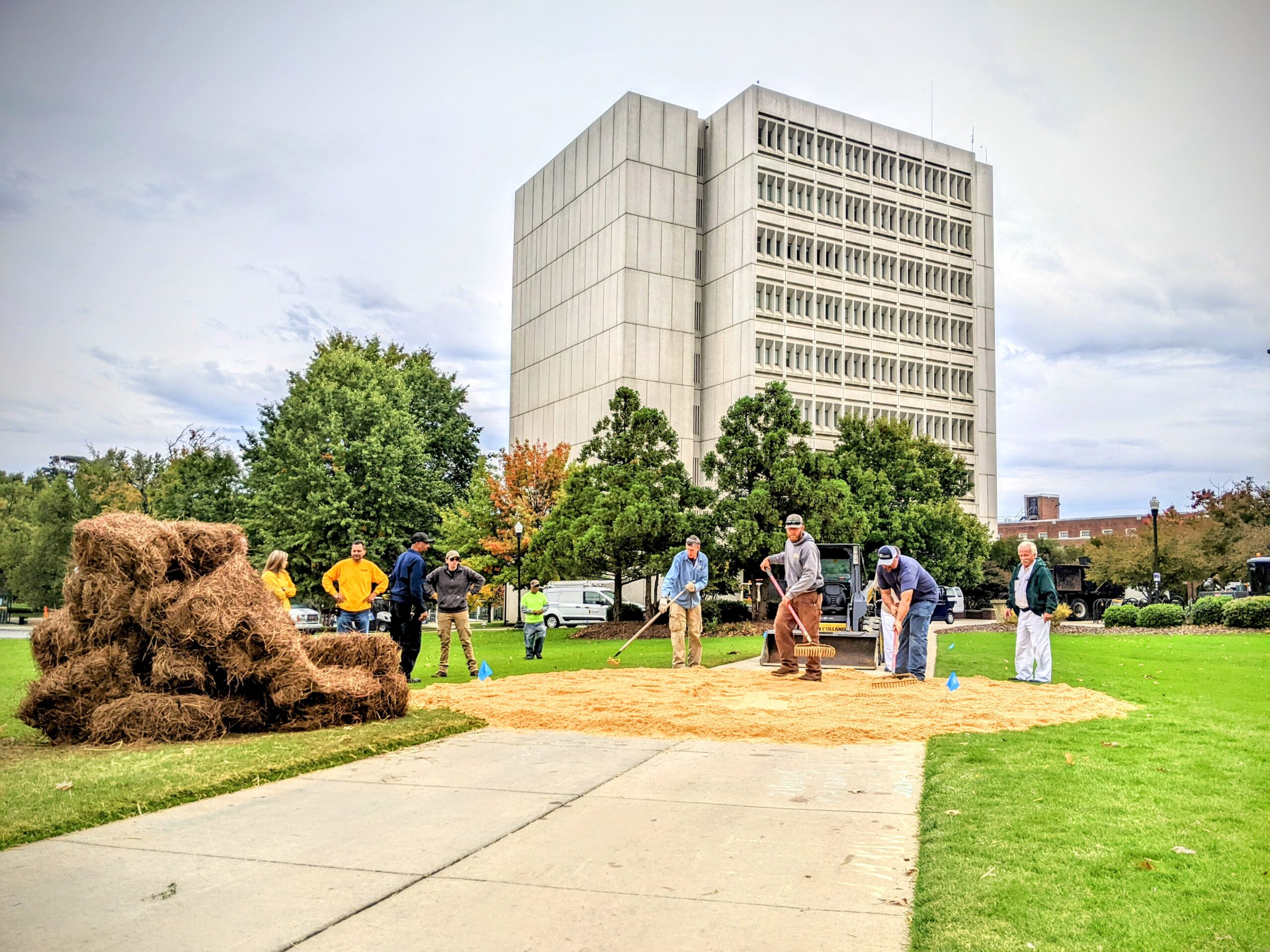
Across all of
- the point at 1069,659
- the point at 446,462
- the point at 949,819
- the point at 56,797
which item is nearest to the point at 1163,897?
the point at 949,819

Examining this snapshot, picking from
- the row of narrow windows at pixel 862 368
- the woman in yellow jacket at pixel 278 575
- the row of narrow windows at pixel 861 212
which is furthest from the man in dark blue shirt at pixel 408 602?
the row of narrow windows at pixel 861 212

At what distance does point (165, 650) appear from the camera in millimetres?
9023

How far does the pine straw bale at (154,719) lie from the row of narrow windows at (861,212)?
206ft

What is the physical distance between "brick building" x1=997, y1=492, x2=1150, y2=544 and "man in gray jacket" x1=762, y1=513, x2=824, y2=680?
117792mm

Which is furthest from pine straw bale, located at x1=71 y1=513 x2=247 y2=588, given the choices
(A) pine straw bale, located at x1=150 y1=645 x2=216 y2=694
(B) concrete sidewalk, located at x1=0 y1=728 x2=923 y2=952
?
(B) concrete sidewalk, located at x1=0 y1=728 x2=923 y2=952

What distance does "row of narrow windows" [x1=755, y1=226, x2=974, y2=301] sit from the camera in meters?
68.0

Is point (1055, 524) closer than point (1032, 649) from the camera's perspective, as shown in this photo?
No

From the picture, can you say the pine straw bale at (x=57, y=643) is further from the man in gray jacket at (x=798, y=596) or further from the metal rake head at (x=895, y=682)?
the metal rake head at (x=895, y=682)

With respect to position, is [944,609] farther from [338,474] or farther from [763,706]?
[338,474]

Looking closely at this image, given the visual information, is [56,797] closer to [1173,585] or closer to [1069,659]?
[1069,659]

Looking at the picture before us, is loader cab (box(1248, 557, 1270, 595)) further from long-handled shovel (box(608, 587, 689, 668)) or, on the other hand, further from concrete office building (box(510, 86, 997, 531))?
concrete office building (box(510, 86, 997, 531))

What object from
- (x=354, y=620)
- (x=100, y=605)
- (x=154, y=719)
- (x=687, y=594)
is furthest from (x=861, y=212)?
(x=154, y=719)

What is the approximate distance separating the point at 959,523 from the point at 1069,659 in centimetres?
3633

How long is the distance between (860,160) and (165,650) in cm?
7170
